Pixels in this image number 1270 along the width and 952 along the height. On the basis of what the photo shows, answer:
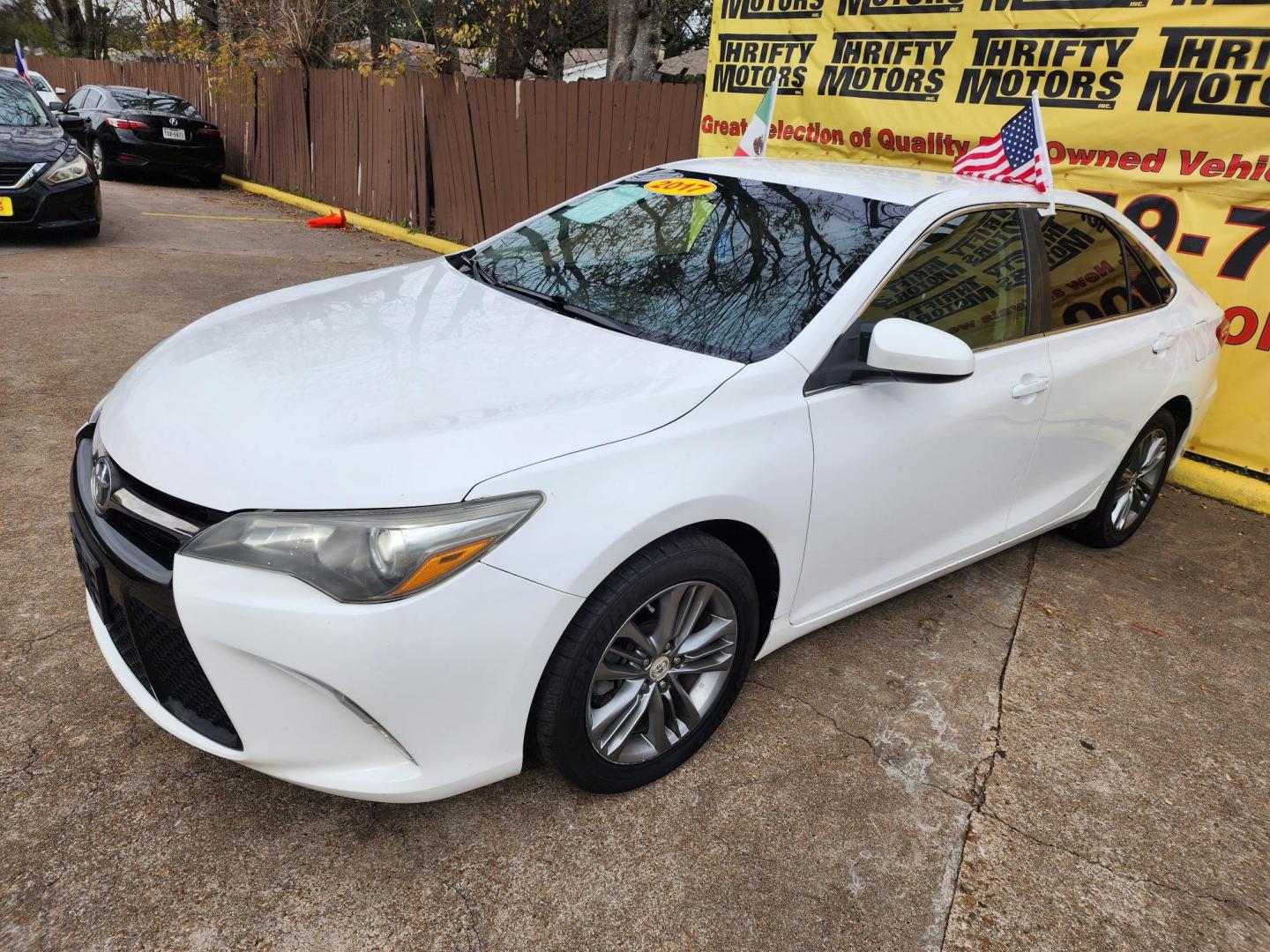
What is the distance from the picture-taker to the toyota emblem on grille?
86.1 inches

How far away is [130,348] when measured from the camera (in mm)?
5777

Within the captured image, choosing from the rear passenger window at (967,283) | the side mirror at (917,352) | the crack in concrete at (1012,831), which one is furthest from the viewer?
the rear passenger window at (967,283)

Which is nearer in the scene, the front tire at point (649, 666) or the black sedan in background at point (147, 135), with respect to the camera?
the front tire at point (649, 666)

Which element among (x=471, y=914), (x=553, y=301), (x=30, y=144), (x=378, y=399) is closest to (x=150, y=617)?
(x=378, y=399)

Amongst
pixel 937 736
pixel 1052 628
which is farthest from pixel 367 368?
pixel 1052 628

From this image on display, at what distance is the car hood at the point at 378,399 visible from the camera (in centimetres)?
195

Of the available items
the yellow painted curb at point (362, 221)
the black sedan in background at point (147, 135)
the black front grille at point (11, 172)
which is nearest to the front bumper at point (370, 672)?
the yellow painted curb at point (362, 221)

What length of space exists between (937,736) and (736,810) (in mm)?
767

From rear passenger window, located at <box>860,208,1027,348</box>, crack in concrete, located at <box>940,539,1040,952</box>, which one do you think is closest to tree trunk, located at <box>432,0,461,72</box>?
rear passenger window, located at <box>860,208,1027,348</box>

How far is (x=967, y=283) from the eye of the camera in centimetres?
296

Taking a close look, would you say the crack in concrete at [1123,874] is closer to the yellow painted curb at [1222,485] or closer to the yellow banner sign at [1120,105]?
the yellow painted curb at [1222,485]

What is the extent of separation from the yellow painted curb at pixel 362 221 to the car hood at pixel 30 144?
3.47 meters

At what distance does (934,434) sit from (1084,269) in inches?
48.0

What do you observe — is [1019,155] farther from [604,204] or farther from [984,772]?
[984,772]
